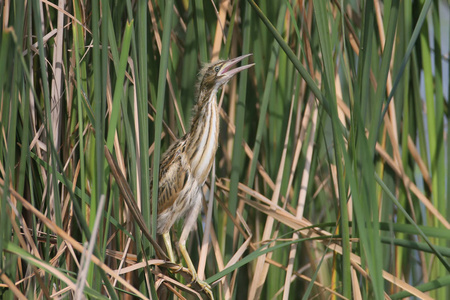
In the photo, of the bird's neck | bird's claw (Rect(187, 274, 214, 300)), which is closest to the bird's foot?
bird's claw (Rect(187, 274, 214, 300))

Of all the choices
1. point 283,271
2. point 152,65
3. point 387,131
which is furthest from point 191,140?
point 387,131

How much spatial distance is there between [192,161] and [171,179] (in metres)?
0.15

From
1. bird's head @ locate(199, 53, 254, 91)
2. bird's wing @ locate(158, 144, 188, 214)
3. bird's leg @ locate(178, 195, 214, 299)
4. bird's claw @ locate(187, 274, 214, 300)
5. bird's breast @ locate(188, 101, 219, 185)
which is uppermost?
bird's head @ locate(199, 53, 254, 91)

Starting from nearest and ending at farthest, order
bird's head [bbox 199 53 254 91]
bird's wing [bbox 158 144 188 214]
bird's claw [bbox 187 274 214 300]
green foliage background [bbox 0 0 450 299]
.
A: green foliage background [bbox 0 0 450 299] < bird's claw [bbox 187 274 214 300] < bird's head [bbox 199 53 254 91] < bird's wing [bbox 158 144 188 214]

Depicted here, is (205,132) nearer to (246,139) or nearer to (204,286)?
(246,139)

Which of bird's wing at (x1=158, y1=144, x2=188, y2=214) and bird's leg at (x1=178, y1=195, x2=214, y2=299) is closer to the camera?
bird's leg at (x1=178, y1=195, x2=214, y2=299)

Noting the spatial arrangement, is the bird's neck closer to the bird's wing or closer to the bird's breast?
the bird's breast

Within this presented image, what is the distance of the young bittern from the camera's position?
1812 mm

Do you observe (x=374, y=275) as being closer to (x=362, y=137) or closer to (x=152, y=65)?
(x=362, y=137)

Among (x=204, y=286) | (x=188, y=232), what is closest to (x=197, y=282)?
(x=204, y=286)

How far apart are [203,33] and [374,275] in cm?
84

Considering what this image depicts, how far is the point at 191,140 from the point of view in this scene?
1.94m

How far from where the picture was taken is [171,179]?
2.03 metres

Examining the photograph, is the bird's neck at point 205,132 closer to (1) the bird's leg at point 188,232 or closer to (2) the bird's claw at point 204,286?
(1) the bird's leg at point 188,232
